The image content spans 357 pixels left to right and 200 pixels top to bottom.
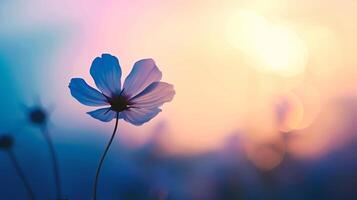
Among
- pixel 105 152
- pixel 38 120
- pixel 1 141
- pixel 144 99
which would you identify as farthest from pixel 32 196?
pixel 38 120

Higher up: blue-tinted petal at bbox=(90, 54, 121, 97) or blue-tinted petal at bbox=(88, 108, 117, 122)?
blue-tinted petal at bbox=(90, 54, 121, 97)

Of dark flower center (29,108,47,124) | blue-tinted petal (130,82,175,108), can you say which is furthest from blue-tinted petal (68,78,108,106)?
dark flower center (29,108,47,124)

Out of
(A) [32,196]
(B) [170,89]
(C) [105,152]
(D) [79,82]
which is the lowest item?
(A) [32,196]

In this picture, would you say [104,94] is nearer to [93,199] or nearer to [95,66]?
[95,66]

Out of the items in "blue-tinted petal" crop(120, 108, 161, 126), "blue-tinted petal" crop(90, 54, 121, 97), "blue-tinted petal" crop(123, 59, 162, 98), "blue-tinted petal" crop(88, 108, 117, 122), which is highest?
"blue-tinted petal" crop(123, 59, 162, 98)

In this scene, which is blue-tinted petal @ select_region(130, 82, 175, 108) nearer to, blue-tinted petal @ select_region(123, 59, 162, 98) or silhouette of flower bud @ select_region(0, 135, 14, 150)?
blue-tinted petal @ select_region(123, 59, 162, 98)

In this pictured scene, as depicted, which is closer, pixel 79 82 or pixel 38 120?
pixel 79 82
